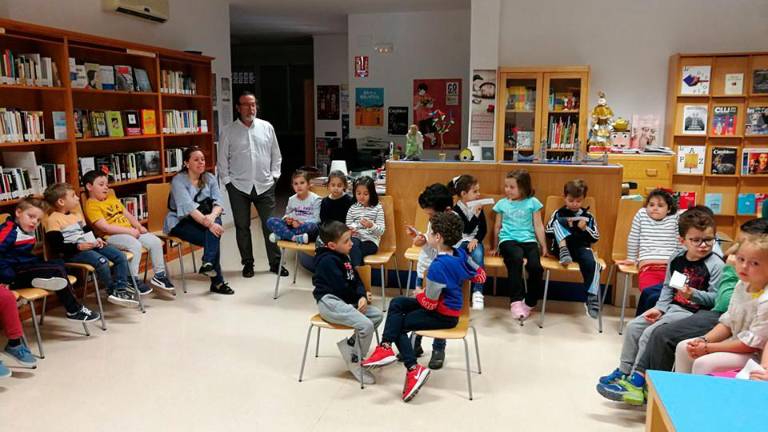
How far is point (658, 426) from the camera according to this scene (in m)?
1.91

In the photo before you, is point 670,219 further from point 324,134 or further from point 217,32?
point 324,134

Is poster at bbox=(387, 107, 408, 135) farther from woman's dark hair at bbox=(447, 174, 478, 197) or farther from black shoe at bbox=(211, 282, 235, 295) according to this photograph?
black shoe at bbox=(211, 282, 235, 295)

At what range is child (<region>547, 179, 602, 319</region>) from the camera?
157 inches

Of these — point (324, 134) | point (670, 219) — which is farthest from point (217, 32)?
point (670, 219)

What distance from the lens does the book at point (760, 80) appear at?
5.91 metres

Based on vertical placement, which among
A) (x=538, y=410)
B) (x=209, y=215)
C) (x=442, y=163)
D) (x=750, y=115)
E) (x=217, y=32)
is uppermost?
(x=217, y=32)

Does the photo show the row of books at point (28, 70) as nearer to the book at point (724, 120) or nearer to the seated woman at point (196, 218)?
the seated woman at point (196, 218)

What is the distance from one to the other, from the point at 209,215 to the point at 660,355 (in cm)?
354

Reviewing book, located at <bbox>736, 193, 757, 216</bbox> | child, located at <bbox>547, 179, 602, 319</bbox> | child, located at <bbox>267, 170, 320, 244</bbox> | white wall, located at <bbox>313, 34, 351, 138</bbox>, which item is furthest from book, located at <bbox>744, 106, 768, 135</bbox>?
white wall, located at <bbox>313, 34, 351, 138</bbox>

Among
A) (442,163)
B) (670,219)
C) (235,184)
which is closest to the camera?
(670,219)

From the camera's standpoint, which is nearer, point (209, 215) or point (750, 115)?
point (209, 215)

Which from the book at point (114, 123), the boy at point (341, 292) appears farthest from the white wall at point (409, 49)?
the boy at point (341, 292)

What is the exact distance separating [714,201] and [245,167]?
4890 mm

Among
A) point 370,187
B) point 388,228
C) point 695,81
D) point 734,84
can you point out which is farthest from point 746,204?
point 370,187
